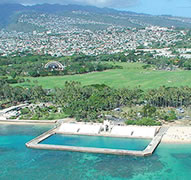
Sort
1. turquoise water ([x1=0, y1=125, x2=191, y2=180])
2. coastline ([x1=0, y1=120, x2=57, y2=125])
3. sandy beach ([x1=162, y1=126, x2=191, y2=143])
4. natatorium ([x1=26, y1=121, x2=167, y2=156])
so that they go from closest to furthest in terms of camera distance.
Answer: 1. turquoise water ([x1=0, y1=125, x2=191, y2=180])
2. natatorium ([x1=26, y1=121, x2=167, y2=156])
3. sandy beach ([x1=162, y1=126, x2=191, y2=143])
4. coastline ([x1=0, y1=120, x2=57, y2=125])

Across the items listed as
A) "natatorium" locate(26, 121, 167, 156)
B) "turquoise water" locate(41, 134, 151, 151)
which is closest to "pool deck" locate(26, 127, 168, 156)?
"natatorium" locate(26, 121, 167, 156)

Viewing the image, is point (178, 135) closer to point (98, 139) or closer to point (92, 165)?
point (98, 139)

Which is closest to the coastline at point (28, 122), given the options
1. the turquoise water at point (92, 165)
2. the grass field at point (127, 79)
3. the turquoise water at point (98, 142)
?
the turquoise water at point (98, 142)

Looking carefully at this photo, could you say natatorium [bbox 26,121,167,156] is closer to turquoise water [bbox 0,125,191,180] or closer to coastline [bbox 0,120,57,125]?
turquoise water [bbox 0,125,191,180]

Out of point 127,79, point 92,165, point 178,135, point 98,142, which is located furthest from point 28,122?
point 127,79

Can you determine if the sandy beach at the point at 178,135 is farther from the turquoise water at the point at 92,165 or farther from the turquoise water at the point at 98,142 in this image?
the turquoise water at the point at 98,142
